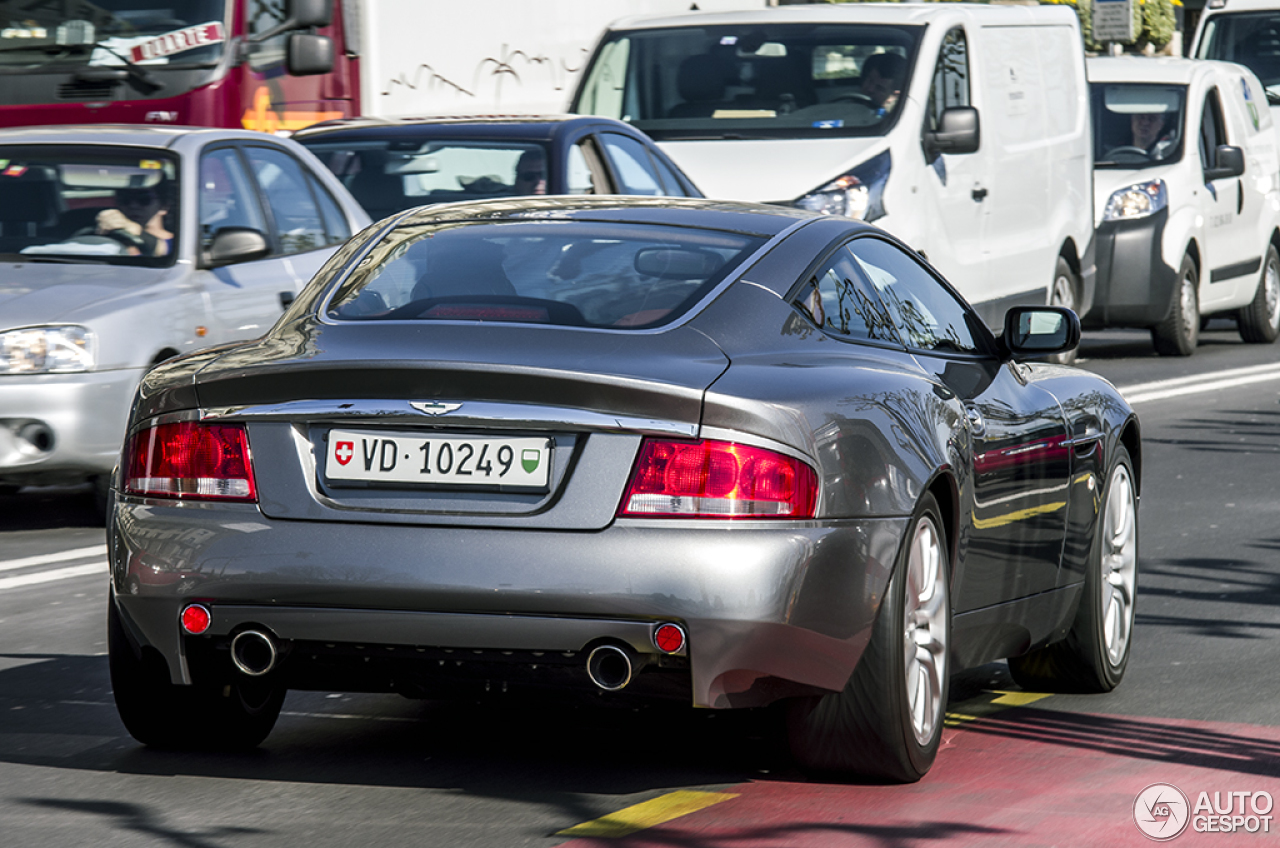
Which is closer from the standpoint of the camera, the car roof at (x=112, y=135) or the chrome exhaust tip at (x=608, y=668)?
the chrome exhaust tip at (x=608, y=668)

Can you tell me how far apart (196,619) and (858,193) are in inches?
363

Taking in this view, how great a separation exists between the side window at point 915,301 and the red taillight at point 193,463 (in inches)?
68.0

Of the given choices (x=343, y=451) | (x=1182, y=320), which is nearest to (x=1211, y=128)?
(x=1182, y=320)

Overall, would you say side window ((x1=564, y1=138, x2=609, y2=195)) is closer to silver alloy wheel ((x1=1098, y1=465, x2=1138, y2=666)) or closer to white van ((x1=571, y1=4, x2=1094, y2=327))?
white van ((x1=571, y1=4, x2=1094, y2=327))

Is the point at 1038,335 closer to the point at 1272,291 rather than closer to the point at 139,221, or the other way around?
the point at 139,221

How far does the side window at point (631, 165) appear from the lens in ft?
40.6

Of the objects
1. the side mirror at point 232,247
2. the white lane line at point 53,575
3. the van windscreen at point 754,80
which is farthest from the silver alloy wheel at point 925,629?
the van windscreen at point 754,80

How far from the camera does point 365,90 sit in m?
16.6

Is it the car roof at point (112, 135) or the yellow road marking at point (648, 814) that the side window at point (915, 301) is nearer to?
the yellow road marking at point (648, 814)

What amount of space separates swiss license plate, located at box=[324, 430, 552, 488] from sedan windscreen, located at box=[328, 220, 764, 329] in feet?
1.39

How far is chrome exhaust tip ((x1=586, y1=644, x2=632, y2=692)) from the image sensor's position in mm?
4781

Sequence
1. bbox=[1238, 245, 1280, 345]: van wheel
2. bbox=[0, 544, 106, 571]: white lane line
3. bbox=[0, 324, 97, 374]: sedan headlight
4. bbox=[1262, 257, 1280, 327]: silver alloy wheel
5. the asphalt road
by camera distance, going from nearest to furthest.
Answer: the asphalt road
bbox=[0, 544, 106, 571]: white lane line
bbox=[0, 324, 97, 374]: sedan headlight
bbox=[1238, 245, 1280, 345]: van wheel
bbox=[1262, 257, 1280, 327]: silver alloy wheel

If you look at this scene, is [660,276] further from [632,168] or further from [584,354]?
[632,168]

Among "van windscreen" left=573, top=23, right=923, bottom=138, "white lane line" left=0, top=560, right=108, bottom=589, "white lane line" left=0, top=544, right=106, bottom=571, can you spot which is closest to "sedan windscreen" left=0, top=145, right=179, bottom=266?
"white lane line" left=0, top=544, right=106, bottom=571
